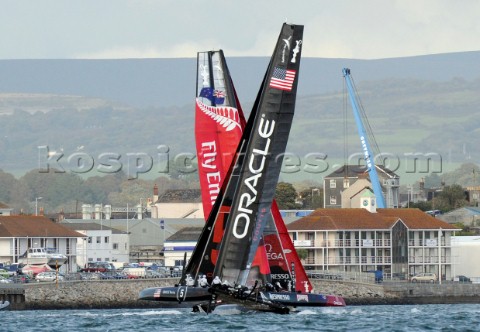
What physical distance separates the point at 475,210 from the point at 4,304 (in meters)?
83.3

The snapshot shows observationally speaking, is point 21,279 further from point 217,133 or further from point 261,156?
point 261,156

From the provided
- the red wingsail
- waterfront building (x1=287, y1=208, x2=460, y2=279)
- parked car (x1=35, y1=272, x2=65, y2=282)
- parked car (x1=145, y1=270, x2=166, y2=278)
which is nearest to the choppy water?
the red wingsail

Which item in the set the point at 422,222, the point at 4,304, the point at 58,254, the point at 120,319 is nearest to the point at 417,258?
the point at 422,222

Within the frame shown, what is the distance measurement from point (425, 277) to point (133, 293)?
23.0 meters

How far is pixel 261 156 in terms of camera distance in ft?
127

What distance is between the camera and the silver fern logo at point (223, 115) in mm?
43656

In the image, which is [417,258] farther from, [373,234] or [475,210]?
[475,210]

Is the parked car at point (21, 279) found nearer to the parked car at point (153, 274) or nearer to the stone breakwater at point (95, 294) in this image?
the stone breakwater at point (95, 294)

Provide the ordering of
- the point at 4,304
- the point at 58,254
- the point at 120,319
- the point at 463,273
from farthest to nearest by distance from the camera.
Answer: the point at 463,273 → the point at 58,254 → the point at 4,304 → the point at 120,319

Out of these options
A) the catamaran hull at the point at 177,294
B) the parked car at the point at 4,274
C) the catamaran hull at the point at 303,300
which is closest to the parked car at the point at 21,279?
the parked car at the point at 4,274

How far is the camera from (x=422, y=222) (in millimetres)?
97562

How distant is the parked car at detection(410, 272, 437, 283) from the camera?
88875 mm

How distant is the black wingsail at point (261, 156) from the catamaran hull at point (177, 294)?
703 millimetres

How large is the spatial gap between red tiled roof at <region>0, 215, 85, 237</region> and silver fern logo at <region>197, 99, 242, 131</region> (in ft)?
177
